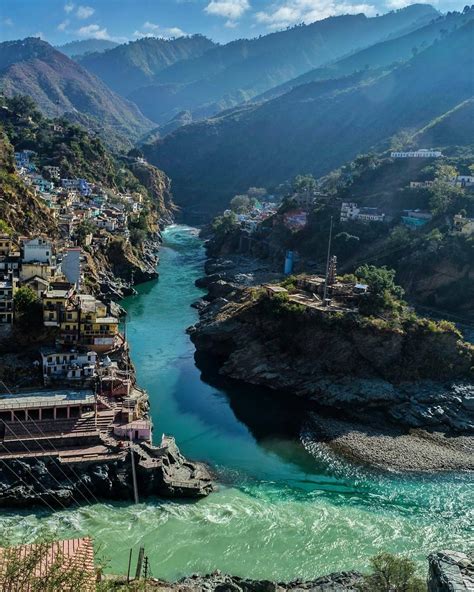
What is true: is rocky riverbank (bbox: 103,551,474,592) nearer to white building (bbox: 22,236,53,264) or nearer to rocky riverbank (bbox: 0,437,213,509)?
rocky riverbank (bbox: 0,437,213,509)

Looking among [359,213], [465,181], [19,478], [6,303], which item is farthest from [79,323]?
[465,181]

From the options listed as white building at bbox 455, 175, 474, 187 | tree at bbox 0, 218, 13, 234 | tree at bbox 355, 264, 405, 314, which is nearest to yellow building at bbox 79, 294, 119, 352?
tree at bbox 0, 218, 13, 234

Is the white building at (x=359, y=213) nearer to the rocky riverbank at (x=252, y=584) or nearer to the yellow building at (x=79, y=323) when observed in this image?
the yellow building at (x=79, y=323)

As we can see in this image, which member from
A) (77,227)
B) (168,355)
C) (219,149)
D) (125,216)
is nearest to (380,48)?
(219,149)

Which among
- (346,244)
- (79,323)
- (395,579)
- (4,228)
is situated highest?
(4,228)

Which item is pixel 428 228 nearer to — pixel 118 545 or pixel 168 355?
pixel 168 355

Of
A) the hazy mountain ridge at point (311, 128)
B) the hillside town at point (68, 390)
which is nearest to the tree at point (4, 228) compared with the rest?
the hillside town at point (68, 390)

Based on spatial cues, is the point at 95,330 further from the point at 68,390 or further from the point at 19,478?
the point at 19,478
